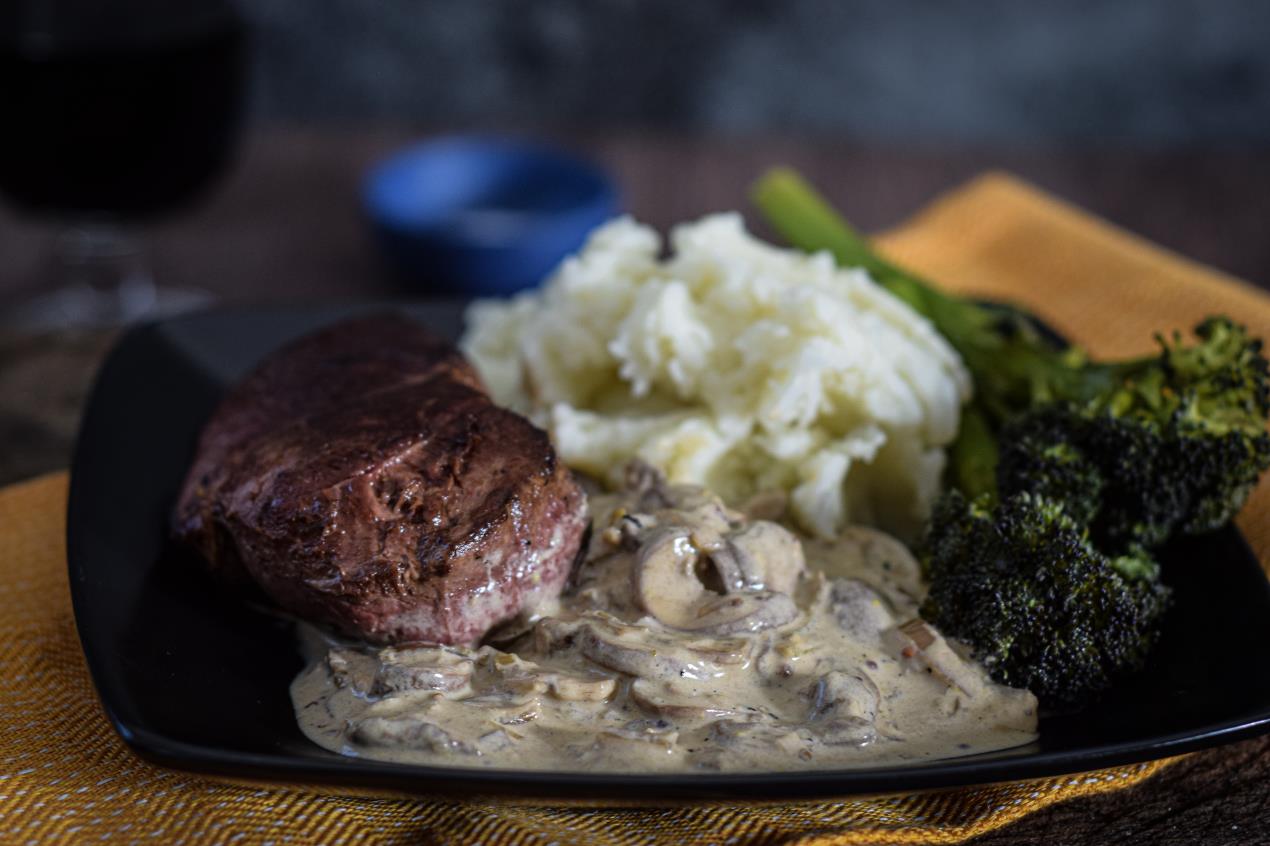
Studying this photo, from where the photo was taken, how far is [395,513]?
343 cm

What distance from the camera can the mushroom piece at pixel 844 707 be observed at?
310cm

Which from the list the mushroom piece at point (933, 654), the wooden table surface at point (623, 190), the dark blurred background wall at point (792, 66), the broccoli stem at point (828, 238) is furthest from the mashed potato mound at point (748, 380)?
the dark blurred background wall at point (792, 66)

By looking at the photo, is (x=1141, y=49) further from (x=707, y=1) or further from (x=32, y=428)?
(x=32, y=428)

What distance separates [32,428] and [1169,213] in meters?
6.41

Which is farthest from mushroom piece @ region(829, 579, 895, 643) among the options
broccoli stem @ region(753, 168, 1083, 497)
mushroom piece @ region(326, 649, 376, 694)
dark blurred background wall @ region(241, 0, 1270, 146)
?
dark blurred background wall @ region(241, 0, 1270, 146)

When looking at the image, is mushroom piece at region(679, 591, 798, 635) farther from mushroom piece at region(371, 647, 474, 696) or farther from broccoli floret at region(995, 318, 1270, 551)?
broccoli floret at region(995, 318, 1270, 551)

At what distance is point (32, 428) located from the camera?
17.2 ft

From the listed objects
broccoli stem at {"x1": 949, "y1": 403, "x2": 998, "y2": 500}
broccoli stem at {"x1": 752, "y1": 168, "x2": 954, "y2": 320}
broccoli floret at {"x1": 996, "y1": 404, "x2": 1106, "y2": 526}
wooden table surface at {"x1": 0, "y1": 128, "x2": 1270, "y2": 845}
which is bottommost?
wooden table surface at {"x1": 0, "y1": 128, "x2": 1270, "y2": 845}

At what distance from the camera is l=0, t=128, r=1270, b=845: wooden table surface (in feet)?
19.1

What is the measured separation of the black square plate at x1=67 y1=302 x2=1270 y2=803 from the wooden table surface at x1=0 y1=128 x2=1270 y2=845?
1183mm

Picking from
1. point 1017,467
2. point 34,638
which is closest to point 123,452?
point 34,638

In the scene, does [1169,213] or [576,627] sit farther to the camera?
[1169,213]

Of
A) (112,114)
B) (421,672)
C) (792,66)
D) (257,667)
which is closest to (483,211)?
(112,114)

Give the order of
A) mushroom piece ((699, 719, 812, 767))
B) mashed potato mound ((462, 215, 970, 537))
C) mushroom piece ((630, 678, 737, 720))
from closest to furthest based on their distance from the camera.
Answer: mushroom piece ((699, 719, 812, 767)) < mushroom piece ((630, 678, 737, 720)) < mashed potato mound ((462, 215, 970, 537))
